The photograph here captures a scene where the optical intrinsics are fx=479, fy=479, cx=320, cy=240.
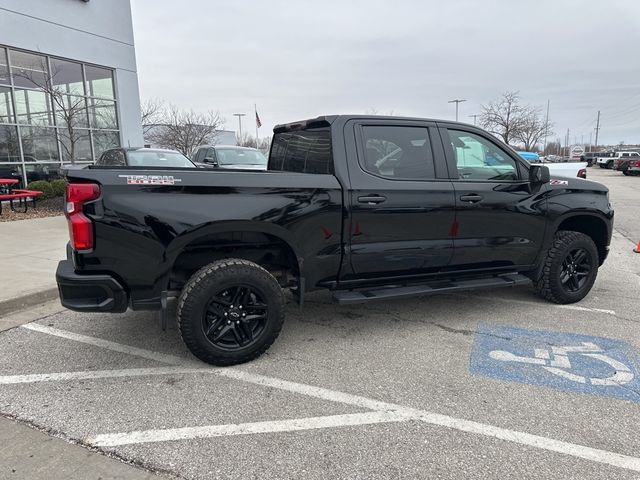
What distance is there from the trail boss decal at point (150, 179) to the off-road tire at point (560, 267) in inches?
150

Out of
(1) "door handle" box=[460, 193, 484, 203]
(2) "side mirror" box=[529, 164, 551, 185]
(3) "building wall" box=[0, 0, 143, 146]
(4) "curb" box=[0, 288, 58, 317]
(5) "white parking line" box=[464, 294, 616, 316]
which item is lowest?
(5) "white parking line" box=[464, 294, 616, 316]

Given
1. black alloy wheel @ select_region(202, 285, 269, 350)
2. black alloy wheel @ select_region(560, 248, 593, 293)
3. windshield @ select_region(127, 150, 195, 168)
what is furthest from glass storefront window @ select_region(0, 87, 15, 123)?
black alloy wheel @ select_region(560, 248, 593, 293)

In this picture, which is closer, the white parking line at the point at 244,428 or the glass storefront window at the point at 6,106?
the white parking line at the point at 244,428

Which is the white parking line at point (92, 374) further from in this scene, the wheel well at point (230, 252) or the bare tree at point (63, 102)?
the bare tree at point (63, 102)

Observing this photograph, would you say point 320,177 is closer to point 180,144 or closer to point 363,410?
point 363,410

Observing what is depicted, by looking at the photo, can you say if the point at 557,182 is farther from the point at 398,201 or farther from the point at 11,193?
the point at 11,193

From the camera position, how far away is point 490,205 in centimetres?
449

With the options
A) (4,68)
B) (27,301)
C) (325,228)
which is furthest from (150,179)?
(4,68)

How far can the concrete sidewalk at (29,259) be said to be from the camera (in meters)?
5.09

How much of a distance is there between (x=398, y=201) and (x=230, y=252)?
1473 millimetres

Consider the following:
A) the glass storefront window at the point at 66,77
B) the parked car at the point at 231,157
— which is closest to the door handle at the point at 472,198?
the parked car at the point at 231,157

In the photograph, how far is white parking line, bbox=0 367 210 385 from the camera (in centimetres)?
348

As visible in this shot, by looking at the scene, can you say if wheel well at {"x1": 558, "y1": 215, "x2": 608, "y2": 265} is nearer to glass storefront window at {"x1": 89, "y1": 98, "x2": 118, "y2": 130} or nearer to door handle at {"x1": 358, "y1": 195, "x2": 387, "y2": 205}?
door handle at {"x1": 358, "y1": 195, "x2": 387, "y2": 205}

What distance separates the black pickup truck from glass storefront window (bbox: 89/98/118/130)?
12.5 m
